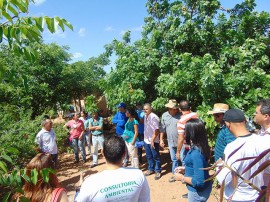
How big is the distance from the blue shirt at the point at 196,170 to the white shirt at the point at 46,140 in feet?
13.1

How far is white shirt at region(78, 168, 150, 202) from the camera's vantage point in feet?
6.64

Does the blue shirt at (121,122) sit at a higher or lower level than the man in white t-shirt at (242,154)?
higher

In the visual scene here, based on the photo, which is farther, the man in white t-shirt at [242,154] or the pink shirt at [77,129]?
the pink shirt at [77,129]

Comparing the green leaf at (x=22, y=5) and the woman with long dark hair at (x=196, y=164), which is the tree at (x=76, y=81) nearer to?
the woman with long dark hair at (x=196, y=164)

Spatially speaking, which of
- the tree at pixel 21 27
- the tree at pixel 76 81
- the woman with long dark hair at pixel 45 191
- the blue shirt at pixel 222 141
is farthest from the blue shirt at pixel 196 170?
the tree at pixel 76 81

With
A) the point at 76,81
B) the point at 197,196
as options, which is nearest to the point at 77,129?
the point at 76,81

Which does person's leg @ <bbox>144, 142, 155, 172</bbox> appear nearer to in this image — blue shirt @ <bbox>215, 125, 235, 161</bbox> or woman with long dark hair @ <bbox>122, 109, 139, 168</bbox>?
woman with long dark hair @ <bbox>122, 109, 139, 168</bbox>

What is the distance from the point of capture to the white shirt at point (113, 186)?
2.03m

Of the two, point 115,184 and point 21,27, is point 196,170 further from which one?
point 21,27

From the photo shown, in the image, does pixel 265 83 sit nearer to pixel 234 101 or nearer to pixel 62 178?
pixel 234 101

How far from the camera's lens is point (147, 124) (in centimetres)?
593

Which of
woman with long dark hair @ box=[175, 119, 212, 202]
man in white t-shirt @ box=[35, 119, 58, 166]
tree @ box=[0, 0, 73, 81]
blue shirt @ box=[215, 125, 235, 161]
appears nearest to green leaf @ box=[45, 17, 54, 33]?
tree @ box=[0, 0, 73, 81]

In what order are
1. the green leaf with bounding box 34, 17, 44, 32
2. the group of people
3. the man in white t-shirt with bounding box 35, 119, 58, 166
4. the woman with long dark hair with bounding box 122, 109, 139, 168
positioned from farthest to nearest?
1. the woman with long dark hair with bounding box 122, 109, 139, 168
2. the man in white t-shirt with bounding box 35, 119, 58, 166
3. the group of people
4. the green leaf with bounding box 34, 17, 44, 32

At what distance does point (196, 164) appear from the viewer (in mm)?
2695
